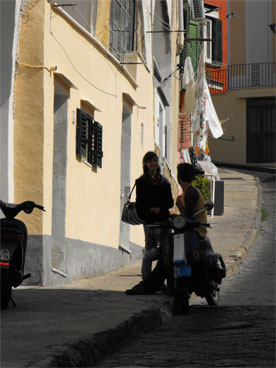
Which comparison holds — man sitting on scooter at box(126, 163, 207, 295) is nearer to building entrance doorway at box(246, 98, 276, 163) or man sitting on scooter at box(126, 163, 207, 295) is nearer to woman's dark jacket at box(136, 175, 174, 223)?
Result: woman's dark jacket at box(136, 175, 174, 223)

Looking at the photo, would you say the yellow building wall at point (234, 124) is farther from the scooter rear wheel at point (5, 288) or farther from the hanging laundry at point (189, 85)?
the scooter rear wheel at point (5, 288)

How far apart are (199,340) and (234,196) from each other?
24356mm

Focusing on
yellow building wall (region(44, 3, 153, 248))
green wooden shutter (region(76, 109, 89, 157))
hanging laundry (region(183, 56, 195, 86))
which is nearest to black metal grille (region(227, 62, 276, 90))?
hanging laundry (region(183, 56, 195, 86))

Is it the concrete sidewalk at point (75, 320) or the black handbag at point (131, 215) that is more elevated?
the black handbag at point (131, 215)

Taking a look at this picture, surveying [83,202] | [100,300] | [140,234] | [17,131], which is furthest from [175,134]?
[100,300]

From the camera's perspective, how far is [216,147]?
159ft

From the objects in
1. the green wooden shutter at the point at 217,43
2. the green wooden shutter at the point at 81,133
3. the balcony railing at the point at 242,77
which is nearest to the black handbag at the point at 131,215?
the green wooden shutter at the point at 81,133

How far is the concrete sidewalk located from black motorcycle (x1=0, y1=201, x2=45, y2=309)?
24cm

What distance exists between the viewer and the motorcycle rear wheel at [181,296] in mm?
9898

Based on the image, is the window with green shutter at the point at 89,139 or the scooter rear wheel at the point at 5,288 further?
the window with green shutter at the point at 89,139

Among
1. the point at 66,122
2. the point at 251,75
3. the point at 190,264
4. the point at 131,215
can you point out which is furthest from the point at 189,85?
the point at 251,75

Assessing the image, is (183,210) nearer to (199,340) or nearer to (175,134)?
(199,340)

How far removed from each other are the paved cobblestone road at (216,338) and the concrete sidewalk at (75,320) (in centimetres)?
16

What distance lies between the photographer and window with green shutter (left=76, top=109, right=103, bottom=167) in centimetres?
1402
